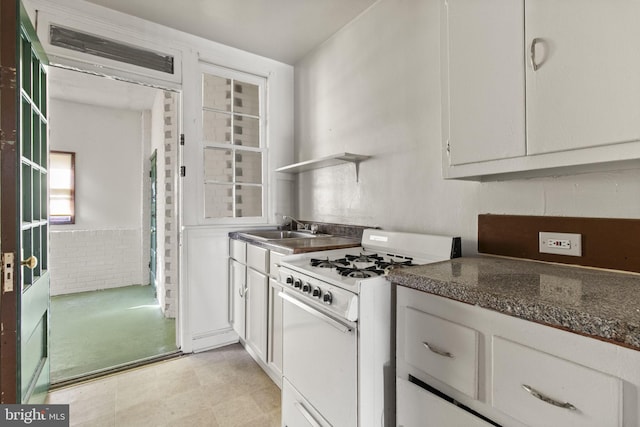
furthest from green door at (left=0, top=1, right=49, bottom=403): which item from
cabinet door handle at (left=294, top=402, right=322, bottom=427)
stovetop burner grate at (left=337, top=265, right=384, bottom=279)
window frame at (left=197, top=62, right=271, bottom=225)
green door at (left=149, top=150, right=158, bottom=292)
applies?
green door at (left=149, top=150, right=158, bottom=292)

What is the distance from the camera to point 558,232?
1.24m

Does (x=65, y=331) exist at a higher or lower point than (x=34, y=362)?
lower

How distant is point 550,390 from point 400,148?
4.89 ft

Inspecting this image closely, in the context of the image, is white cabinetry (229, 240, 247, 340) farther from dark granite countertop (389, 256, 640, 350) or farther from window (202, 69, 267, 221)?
dark granite countertop (389, 256, 640, 350)

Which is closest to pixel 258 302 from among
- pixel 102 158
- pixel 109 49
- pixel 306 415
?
pixel 306 415

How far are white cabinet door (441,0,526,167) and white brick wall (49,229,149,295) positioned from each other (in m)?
→ 4.97

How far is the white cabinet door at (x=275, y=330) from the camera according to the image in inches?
74.6

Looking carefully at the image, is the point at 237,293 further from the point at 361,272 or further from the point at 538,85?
the point at 538,85

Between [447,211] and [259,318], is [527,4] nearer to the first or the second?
[447,211]

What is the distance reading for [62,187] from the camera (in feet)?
14.3

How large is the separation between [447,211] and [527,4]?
0.95m

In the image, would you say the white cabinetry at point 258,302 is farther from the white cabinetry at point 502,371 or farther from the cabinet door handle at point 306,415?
the white cabinetry at point 502,371

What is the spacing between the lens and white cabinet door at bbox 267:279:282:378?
1.89 metres

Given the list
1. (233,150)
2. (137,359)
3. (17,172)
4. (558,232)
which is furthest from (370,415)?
(233,150)
